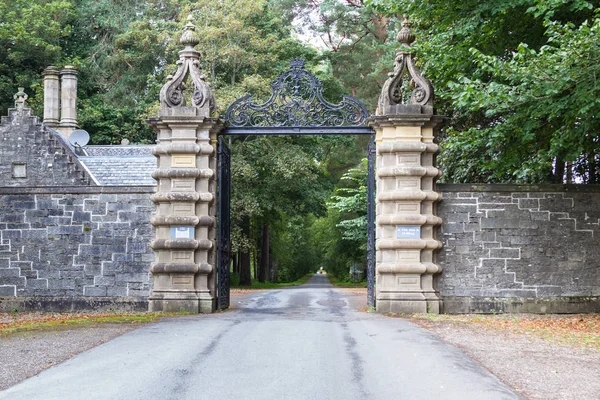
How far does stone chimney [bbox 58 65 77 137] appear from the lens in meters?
27.7

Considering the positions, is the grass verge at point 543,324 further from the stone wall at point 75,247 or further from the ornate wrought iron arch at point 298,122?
the stone wall at point 75,247

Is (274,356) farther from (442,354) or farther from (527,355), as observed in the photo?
(527,355)

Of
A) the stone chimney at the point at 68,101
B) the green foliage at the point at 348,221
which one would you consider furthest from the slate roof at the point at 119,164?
the green foliage at the point at 348,221

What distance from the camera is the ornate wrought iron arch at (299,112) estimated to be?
14547mm

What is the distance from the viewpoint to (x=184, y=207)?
1410 centimetres

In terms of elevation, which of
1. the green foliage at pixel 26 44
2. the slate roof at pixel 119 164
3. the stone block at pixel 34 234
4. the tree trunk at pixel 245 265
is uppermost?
the green foliage at pixel 26 44

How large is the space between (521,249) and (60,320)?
9052 millimetres

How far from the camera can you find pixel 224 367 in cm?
784

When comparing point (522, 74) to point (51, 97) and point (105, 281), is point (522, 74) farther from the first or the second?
point (51, 97)

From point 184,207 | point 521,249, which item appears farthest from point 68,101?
point 521,249

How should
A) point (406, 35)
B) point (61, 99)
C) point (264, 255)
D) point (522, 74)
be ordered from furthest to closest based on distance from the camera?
1. point (264, 255)
2. point (61, 99)
3. point (406, 35)
4. point (522, 74)

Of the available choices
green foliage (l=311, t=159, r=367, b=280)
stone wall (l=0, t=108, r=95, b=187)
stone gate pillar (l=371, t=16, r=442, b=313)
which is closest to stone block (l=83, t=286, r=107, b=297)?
stone gate pillar (l=371, t=16, r=442, b=313)

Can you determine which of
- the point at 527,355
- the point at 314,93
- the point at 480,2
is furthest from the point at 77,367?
the point at 480,2

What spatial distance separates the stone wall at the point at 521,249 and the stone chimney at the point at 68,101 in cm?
1881
